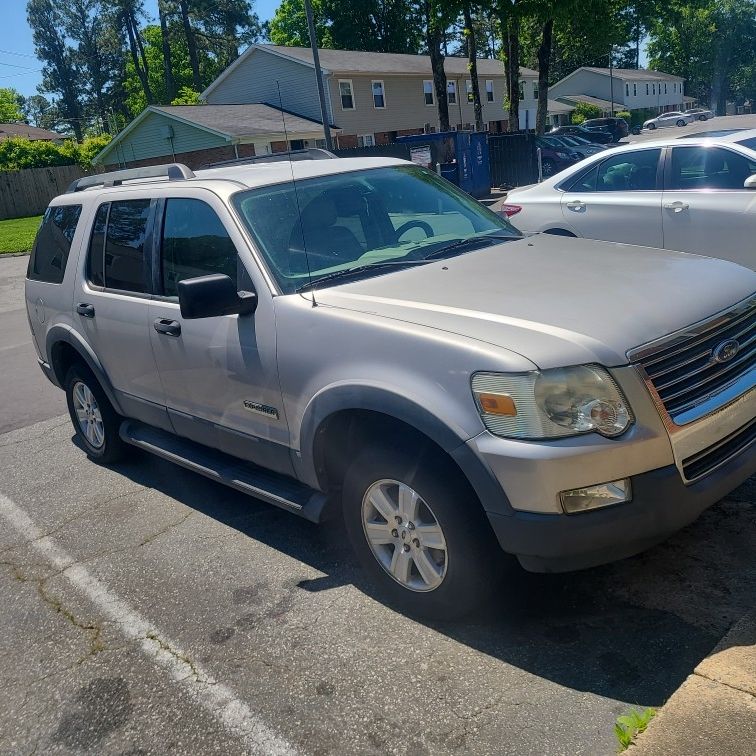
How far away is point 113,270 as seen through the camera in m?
4.86

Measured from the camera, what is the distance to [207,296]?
11.5 feet

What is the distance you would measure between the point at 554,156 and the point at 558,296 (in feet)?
91.6

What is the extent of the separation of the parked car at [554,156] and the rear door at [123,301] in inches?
1026

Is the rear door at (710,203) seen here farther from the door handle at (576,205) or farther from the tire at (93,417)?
the tire at (93,417)

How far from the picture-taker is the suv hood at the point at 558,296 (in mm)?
2863

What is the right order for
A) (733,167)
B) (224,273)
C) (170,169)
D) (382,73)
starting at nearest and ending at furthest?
(224,273)
(170,169)
(733,167)
(382,73)

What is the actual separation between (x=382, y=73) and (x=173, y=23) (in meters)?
29.5

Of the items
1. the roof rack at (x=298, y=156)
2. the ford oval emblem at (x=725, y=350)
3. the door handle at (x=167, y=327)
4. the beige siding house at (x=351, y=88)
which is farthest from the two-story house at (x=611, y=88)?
the ford oval emblem at (x=725, y=350)

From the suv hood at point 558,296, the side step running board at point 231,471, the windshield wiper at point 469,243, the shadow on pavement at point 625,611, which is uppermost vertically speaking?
the windshield wiper at point 469,243

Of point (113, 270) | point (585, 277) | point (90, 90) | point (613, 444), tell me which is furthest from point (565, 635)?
point (90, 90)

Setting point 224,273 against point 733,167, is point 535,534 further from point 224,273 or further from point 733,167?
point 733,167

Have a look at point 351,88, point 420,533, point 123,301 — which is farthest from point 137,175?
point 351,88

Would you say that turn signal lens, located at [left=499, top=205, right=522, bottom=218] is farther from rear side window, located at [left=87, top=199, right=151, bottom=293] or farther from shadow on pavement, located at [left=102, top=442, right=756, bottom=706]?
shadow on pavement, located at [left=102, top=442, right=756, bottom=706]

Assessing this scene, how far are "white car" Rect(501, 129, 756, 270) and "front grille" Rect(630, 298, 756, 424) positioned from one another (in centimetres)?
377
